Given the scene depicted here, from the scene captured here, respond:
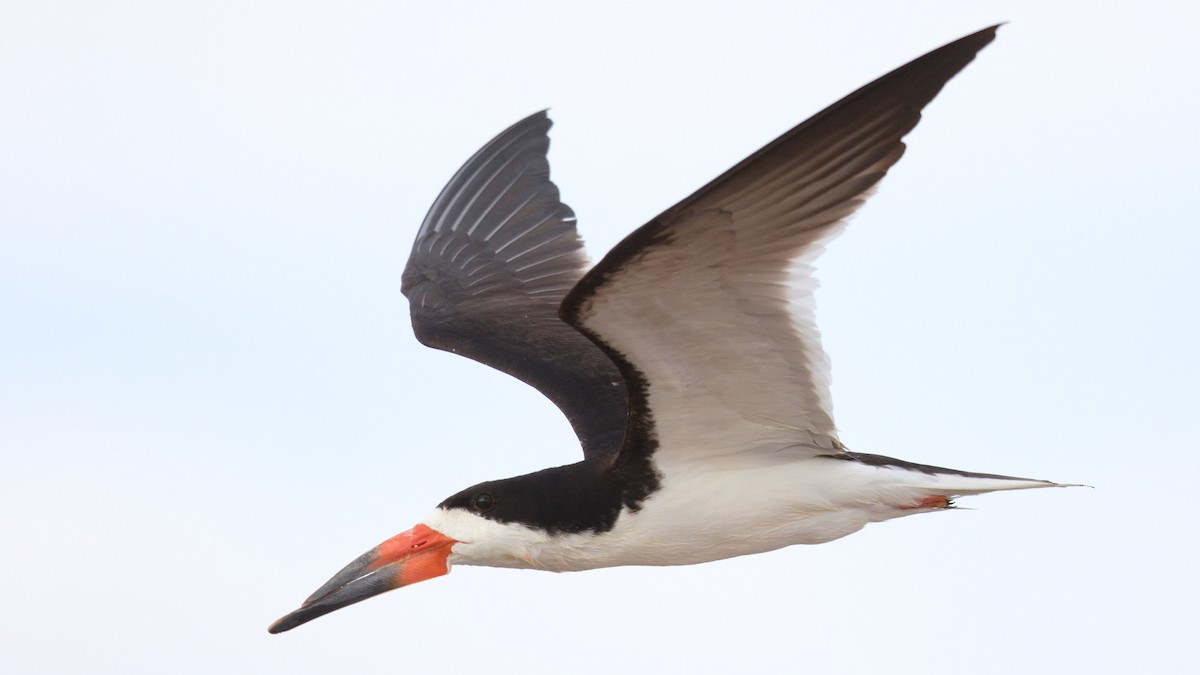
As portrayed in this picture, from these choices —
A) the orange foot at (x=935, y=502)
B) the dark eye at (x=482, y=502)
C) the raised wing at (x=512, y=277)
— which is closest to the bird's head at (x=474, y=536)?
the dark eye at (x=482, y=502)

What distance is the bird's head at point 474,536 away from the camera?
660 cm

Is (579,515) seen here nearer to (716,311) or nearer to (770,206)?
(716,311)

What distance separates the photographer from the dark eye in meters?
6.72

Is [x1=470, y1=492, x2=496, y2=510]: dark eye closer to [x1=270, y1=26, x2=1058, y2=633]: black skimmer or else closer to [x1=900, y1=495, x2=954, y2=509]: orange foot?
[x1=270, y1=26, x2=1058, y2=633]: black skimmer

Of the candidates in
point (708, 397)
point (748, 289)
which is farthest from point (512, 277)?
A: point (748, 289)

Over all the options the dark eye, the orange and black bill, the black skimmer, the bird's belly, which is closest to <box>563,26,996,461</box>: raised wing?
the black skimmer

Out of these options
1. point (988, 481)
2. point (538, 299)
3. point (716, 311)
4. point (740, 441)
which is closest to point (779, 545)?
point (740, 441)

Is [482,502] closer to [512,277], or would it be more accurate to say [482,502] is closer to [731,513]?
[731,513]

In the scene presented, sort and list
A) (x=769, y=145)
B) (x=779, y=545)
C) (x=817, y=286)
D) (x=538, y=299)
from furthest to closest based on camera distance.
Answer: (x=538, y=299)
(x=779, y=545)
(x=817, y=286)
(x=769, y=145)

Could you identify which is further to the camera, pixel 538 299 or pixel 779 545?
pixel 538 299

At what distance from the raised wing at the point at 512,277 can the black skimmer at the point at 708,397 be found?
0.09 ft

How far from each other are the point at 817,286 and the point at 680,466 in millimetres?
1279

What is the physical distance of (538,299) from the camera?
9.16 metres

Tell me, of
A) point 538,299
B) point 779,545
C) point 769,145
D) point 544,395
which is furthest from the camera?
point 538,299
